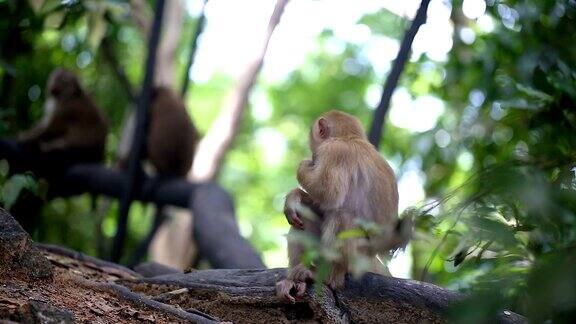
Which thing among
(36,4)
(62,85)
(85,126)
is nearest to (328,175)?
(36,4)

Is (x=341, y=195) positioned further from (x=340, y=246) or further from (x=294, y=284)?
(x=294, y=284)

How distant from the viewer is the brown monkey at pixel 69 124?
1024 centimetres

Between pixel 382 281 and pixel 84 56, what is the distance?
839 cm

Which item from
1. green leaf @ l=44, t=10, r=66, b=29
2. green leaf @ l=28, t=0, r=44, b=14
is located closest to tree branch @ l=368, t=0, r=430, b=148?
green leaf @ l=44, t=10, r=66, b=29

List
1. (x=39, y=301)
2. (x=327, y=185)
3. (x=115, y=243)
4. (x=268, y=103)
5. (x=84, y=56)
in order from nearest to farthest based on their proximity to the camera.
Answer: (x=39, y=301) < (x=327, y=185) < (x=115, y=243) < (x=84, y=56) < (x=268, y=103)

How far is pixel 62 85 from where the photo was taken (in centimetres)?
1108

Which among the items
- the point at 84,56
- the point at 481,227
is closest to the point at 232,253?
the point at 481,227

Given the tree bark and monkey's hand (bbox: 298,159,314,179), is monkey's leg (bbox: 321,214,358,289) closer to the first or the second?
the tree bark

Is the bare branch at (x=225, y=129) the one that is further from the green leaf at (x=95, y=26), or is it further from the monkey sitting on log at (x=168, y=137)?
the green leaf at (x=95, y=26)

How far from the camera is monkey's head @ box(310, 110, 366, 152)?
524cm

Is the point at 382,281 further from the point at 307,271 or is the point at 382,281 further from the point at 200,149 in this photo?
the point at 200,149

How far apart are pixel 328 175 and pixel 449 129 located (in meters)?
4.52

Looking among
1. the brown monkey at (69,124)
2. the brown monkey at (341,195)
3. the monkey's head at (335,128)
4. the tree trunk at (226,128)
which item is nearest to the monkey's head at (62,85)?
the brown monkey at (69,124)

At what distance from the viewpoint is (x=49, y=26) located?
704 cm
